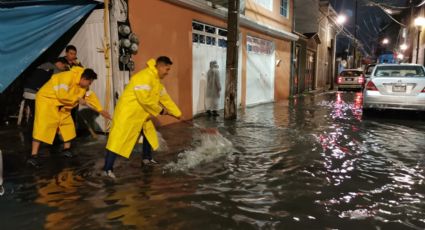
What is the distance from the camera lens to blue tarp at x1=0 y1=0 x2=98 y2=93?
23.3 ft

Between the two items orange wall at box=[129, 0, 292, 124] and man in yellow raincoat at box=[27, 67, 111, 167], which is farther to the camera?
orange wall at box=[129, 0, 292, 124]

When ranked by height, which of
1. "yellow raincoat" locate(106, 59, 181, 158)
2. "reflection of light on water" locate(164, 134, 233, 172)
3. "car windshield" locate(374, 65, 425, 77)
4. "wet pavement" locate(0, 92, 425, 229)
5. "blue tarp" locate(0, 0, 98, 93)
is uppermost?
"blue tarp" locate(0, 0, 98, 93)

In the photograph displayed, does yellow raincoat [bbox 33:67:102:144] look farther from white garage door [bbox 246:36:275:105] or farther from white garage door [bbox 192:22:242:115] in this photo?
white garage door [bbox 246:36:275:105]

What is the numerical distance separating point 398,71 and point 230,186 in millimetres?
9458

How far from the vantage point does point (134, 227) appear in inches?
148

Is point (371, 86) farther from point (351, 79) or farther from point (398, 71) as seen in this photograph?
point (351, 79)

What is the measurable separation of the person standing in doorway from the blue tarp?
5.13 metres

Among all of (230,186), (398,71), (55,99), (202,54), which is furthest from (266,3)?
(230,186)

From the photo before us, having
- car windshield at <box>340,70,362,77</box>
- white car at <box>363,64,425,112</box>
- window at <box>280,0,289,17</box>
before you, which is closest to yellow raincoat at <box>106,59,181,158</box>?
white car at <box>363,64,425,112</box>

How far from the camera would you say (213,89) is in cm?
1192

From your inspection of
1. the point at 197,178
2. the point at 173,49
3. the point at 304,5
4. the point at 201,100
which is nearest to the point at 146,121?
the point at 197,178

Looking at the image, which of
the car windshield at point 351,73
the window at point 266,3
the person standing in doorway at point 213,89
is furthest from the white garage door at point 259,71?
the car windshield at point 351,73

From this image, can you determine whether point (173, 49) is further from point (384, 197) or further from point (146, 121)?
point (384, 197)

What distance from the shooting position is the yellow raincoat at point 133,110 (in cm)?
516
